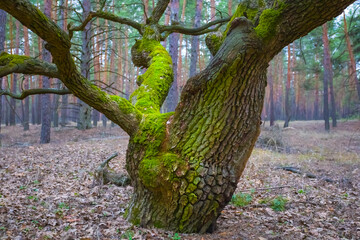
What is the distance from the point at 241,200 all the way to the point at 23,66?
3994 millimetres

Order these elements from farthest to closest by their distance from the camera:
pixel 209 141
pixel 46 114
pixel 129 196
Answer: pixel 46 114 < pixel 129 196 < pixel 209 141

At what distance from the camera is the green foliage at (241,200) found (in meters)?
4.73

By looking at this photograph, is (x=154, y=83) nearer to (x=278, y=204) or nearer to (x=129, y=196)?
(x=129, y=196)

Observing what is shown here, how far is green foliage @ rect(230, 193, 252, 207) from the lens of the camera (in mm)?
4727

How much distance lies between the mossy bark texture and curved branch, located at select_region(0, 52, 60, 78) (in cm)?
23

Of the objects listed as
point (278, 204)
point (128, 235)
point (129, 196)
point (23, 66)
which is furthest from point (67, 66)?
point (278, 204)

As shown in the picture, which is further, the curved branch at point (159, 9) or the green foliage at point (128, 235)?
the curved branch at point (159, 9)

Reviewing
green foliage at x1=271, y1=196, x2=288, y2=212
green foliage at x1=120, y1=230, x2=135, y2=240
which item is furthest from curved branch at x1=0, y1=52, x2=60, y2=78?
green foliage at x1=271, y1=196, x2=288, y2=212

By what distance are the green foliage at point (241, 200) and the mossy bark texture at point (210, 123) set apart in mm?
1433

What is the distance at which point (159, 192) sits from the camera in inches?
131

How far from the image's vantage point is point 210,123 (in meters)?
3.17

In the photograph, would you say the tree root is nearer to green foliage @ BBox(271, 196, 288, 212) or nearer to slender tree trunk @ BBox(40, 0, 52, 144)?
green foliage @ BBox(271, 196, 288, 212)

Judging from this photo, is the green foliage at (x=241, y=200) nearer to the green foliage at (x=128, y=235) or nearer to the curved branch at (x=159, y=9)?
the green foliage at (x=128, y=235)

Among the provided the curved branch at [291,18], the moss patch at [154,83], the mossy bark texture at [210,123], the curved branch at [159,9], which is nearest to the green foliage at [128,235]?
the mossy bark texture at [210,123]
